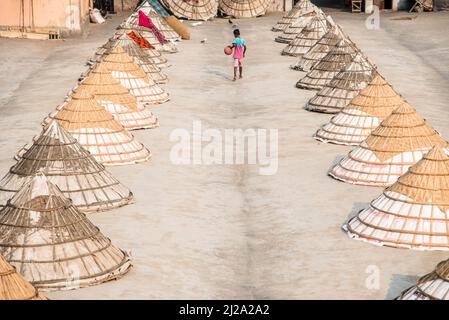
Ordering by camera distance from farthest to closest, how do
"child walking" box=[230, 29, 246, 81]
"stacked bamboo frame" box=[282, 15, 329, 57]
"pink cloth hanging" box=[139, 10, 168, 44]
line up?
"pink cloth hanging" box=[139, 10, 168, 44], "stacked bamboo frame" box=[282, 15, 329, 57], "child walking" box=[230, 29, 246, 81]

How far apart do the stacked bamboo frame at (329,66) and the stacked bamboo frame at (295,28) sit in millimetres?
10749

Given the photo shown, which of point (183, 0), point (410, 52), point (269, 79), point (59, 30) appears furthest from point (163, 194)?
point (183, 0)

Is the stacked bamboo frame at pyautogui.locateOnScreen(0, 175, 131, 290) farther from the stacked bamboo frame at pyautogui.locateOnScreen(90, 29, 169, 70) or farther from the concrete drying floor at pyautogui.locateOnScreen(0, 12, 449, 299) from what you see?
the stacked bamboo frame at pyautogui.locateOnScreen(90, 29, 169, 70)

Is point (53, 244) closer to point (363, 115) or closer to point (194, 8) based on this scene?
point (363, 115)

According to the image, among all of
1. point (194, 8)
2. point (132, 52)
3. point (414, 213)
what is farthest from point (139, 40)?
point (414, 213)

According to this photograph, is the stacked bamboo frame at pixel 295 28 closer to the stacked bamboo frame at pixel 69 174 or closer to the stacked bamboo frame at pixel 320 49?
the stacked bamboo frame at pixel 320 49

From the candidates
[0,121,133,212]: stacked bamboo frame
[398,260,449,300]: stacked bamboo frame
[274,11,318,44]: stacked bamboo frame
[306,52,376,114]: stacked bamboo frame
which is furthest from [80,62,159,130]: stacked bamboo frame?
[274,11,318,44]: stacked bamboo frame

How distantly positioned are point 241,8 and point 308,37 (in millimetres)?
11728

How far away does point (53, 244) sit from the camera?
1911 cm

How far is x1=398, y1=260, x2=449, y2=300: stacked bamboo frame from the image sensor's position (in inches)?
649

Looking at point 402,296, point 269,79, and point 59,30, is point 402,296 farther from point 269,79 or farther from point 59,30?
point 59,30

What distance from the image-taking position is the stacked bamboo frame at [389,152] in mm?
25594

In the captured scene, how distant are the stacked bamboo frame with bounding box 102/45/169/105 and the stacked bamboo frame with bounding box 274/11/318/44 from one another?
13.9 meters
